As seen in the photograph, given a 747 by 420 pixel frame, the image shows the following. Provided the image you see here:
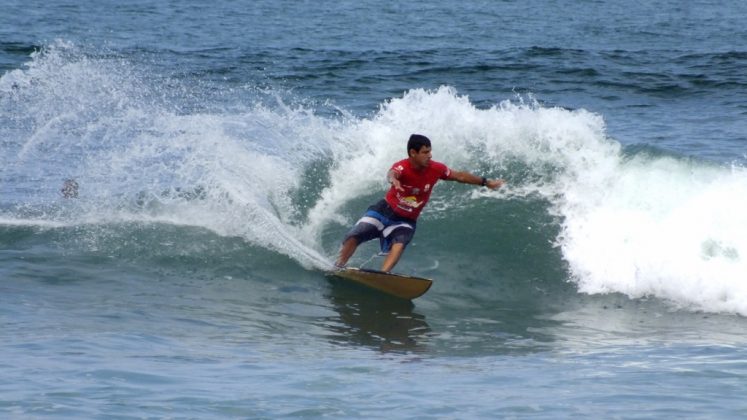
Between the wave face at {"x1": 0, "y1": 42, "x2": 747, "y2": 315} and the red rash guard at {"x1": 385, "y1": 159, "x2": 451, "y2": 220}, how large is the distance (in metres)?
1.23

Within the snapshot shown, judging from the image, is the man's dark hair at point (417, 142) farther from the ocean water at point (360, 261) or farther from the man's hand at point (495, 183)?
the ocean water at point (360, 261)

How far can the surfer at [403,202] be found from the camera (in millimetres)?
10500

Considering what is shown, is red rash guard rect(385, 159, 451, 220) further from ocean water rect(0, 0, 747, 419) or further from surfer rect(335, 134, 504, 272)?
ocean water rect(0, 0, 747, 419)

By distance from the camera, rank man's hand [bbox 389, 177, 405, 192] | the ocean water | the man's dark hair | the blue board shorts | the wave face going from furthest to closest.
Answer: the wave face
the blue board shorts
man's hand [bbox 389, 177, 405, 192]
the man's dark hair
the ocean water

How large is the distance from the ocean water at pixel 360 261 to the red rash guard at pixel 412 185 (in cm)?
94

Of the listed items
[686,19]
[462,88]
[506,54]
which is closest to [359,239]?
[462,88]

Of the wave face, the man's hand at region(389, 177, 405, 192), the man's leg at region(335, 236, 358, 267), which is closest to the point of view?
the man's hand at region(389, 177, 405, 192)

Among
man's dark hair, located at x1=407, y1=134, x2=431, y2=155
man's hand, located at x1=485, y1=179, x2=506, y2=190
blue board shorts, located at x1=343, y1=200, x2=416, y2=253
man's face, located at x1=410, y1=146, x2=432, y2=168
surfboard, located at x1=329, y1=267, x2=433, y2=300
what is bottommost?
surfboard, located at x1=329, y1=267, x2=433, y2=300

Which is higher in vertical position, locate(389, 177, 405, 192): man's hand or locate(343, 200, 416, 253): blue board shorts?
locate(389, 177, 405, 192): man's hand

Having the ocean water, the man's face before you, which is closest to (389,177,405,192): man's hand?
the man's face

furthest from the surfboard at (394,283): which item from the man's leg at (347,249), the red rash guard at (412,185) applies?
the red rash guard at (412,185)

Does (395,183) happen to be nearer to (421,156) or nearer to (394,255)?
(421,156)

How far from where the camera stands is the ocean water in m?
7.34

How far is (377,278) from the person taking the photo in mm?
10500
